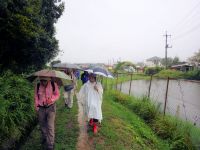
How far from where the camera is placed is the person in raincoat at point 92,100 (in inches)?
288

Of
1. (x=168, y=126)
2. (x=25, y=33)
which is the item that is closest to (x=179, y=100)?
(x=168, y=126)

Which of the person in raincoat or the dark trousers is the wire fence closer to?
the person in raincoat

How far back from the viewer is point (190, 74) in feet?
161

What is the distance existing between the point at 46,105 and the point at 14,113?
1128 millimetres

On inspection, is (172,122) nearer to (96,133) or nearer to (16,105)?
(96,133)

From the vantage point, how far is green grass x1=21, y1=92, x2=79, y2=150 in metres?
6.33

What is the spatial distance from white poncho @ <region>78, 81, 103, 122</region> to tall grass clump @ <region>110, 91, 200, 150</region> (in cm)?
248

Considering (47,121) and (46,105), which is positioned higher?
(46,105)

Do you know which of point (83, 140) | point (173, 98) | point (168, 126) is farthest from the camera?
point (173, 98)

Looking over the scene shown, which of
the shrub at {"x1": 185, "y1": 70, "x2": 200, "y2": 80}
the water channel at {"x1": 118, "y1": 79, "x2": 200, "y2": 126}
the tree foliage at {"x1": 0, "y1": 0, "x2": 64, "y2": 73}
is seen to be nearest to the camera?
the tree foliage at {"x1": 0, "y1": 0, "x2": 64, "y2": 73}

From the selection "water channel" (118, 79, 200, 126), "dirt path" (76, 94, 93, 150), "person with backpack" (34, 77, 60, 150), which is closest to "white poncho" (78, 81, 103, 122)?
"dirt path" (76, 94, 93, 150)

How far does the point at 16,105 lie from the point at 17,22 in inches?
173

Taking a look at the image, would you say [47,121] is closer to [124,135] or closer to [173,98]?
[124,135]

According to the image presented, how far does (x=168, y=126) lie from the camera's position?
8.78 metres
